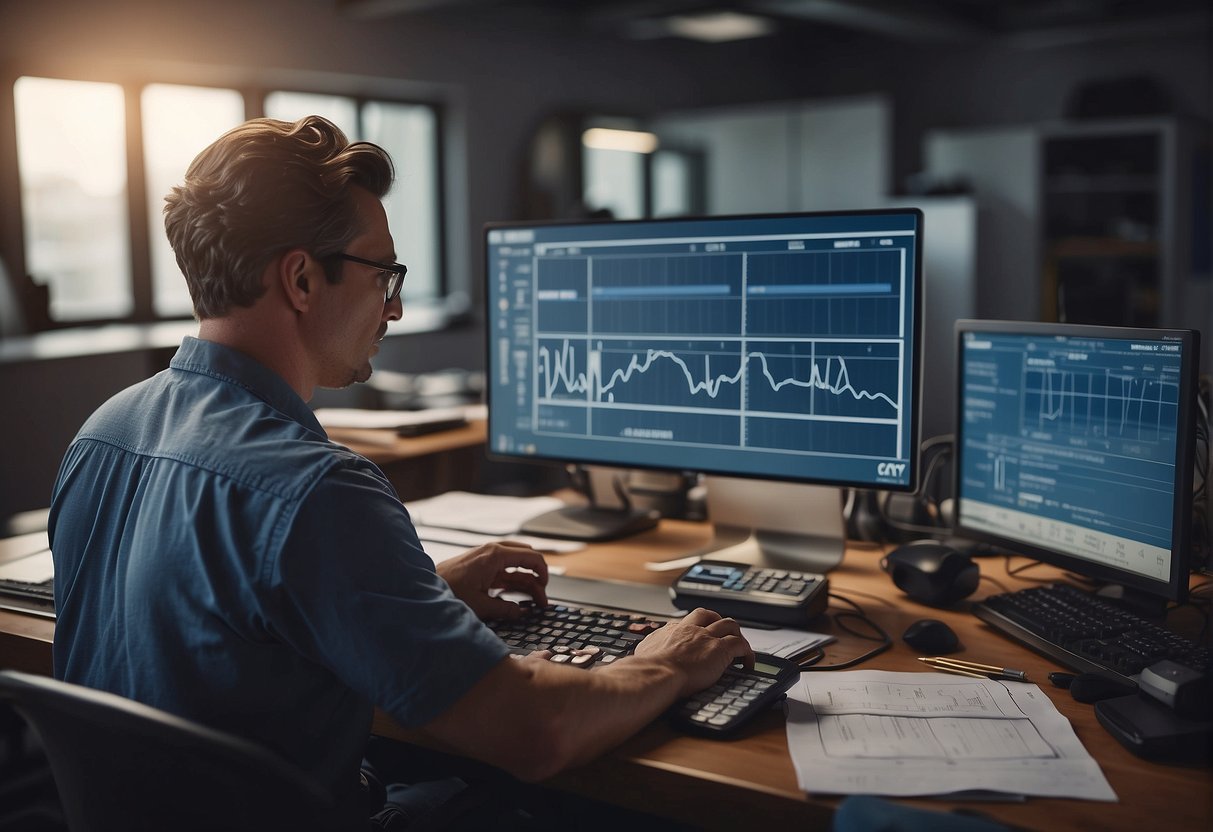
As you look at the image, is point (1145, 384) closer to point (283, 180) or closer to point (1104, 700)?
point (1104, 700)

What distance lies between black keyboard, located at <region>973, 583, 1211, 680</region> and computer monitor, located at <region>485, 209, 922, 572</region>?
8.9 inches

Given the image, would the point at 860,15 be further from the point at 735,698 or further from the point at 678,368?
the point at 735,698

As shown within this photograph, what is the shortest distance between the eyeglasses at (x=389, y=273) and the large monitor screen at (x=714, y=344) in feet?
1.56

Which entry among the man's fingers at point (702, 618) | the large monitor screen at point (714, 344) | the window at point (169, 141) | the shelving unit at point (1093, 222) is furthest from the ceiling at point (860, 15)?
the man's fingers at point (702, 618)

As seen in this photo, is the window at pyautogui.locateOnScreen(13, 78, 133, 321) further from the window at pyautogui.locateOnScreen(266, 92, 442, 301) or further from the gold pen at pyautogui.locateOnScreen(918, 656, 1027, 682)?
the gold pen at pyautogui.locateOnScreen(918, 656, 1027, 682)

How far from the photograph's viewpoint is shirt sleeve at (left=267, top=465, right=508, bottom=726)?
967 mm

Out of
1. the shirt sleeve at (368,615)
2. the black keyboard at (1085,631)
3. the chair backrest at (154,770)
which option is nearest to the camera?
the chair backrest at (154,770)

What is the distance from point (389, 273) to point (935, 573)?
0.83 m

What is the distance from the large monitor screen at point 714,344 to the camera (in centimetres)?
154

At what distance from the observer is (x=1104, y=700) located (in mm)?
1144

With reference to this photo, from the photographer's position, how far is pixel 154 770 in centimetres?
94

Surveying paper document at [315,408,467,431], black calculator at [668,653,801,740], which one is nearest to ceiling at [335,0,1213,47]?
paper document at [315,408,467,431]

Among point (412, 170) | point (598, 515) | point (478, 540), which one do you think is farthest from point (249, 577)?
point (412, 170)

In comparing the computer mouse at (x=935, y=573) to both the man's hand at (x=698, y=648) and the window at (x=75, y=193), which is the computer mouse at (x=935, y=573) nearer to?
the man's hand at (x=698, y=648)
